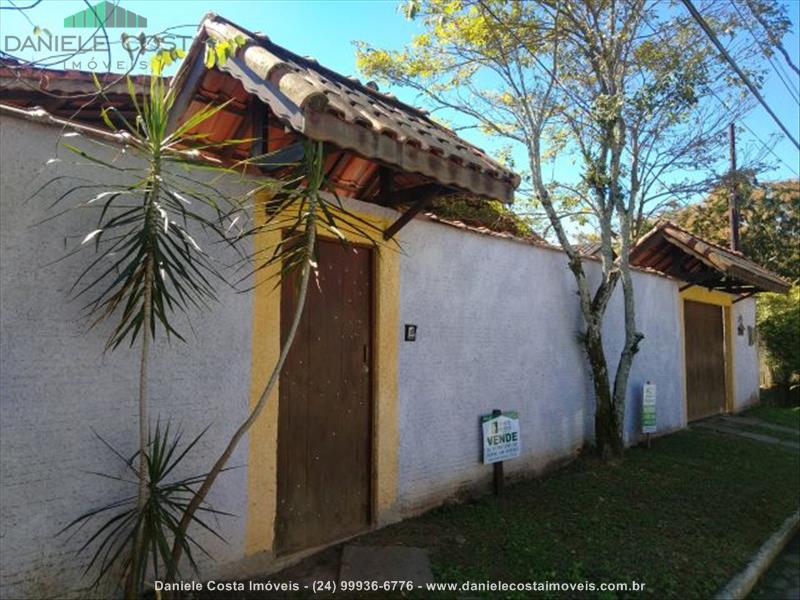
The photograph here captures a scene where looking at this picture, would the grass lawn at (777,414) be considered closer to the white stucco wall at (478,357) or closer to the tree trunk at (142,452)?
the white stucco wall at (478,357)

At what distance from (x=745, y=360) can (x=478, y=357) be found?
10754 mm

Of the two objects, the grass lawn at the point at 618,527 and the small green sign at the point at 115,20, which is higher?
the small green sign at the point at 115,20

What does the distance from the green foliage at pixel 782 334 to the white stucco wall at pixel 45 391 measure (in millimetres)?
15917

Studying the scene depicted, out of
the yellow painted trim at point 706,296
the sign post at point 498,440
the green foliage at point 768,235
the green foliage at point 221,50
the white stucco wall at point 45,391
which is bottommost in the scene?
the sign post at point 498,440

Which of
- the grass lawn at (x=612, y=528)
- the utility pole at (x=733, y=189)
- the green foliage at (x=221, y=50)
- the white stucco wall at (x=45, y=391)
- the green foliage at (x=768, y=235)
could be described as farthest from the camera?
the green foliage at (x=768, y=235)

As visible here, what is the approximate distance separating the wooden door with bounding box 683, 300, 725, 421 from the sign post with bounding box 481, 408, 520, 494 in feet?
20.9

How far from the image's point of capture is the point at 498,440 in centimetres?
587

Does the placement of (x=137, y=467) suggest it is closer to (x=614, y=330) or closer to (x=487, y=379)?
(x=487, y=379)

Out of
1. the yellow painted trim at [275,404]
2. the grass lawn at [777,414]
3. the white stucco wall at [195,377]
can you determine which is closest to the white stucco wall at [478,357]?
the white stucco wall at [195,377]

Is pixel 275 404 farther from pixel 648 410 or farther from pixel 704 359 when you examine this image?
pixel 704 359

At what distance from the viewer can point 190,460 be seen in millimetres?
3557

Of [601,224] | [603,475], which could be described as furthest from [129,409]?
[601,224]

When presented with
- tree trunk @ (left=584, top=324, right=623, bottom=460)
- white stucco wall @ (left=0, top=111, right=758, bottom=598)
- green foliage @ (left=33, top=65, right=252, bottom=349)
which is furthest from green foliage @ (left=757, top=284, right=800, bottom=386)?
green foliage @ (left=33, top=65, right=252, bottom=349)

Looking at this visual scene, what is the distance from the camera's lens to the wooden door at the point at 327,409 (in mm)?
4191
